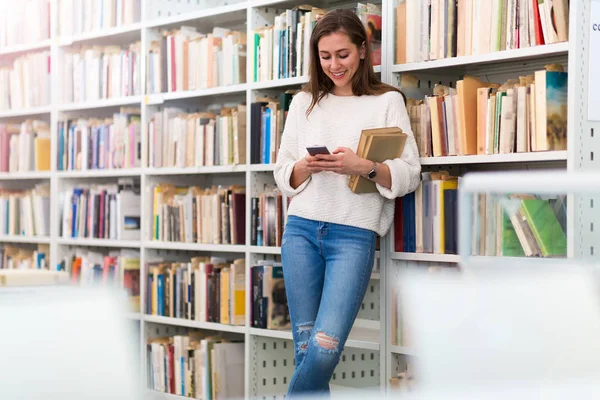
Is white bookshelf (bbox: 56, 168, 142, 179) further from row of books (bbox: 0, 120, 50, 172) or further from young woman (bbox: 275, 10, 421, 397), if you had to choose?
young woman (bbox: 275, 10, 421, 397)

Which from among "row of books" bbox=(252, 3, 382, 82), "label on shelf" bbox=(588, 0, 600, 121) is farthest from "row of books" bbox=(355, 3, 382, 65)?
"label on shelf" bbox=(588, 0, 600, 121)

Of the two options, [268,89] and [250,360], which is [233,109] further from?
[250,360]

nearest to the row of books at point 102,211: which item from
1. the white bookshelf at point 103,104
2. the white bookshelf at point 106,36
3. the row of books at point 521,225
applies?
the white bookshelf at point 103,104

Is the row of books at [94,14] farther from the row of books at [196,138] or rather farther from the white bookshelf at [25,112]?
the row of books at [196,138]

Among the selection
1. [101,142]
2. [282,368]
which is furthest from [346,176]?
[101,142]

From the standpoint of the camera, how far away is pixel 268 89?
12.7 feet

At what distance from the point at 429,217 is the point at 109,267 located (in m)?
1.99

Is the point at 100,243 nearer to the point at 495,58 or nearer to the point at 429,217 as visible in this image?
the point at 429,217

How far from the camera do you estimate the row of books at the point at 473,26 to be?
2900mm

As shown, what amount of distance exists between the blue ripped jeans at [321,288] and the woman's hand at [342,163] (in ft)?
0.62

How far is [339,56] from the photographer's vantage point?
305 cm

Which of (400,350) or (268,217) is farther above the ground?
(268,217)

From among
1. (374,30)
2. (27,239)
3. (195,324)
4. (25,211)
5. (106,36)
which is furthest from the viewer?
(25,211)

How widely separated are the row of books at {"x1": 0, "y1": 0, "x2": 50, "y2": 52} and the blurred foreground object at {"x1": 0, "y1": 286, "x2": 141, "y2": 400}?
4319mm
